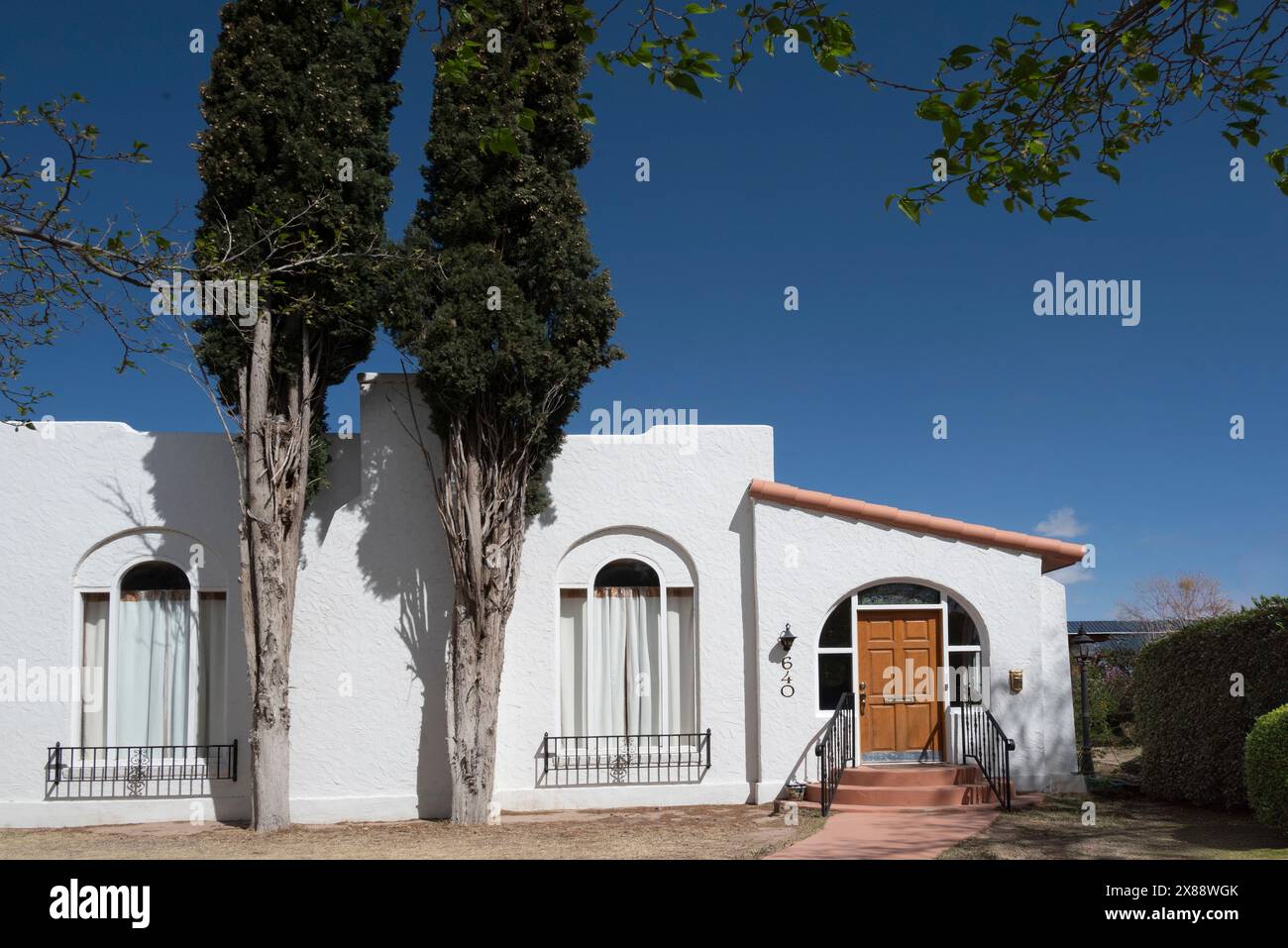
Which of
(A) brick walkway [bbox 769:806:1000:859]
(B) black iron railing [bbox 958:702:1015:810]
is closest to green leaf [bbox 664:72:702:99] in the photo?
(A) brick walkway [bbox 769:806:1000:859]

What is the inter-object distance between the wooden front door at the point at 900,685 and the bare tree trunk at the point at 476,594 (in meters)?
4.39

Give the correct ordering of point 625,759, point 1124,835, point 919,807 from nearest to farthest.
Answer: point 1124,835, point 919,807, point 625,759

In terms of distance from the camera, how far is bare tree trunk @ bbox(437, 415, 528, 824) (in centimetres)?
1139

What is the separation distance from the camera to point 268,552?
37.2 ft

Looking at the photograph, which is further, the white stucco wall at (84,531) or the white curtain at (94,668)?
the white curtain at (94,668)

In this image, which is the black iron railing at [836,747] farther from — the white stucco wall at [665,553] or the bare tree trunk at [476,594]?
the bare tree trunk at [476,594]

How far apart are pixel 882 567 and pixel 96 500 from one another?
9.41 m

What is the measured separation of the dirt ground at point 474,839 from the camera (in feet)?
31.2

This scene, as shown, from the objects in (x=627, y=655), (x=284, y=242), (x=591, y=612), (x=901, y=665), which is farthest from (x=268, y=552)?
(x=901, y=665)

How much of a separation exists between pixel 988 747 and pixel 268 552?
27.6 feet

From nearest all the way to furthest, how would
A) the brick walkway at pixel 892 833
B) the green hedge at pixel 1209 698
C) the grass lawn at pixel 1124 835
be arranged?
the grass lawn at pixel 1124 835 < the brick walkway at pixel 892 833 < the green hedge at pixel 1209 698

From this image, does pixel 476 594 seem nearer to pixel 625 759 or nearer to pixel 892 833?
pixel 625 759

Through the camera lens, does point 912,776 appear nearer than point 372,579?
Yes

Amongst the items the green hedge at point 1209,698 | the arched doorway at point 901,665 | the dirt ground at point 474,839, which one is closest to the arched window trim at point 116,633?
the dirt ground at point 474,839
